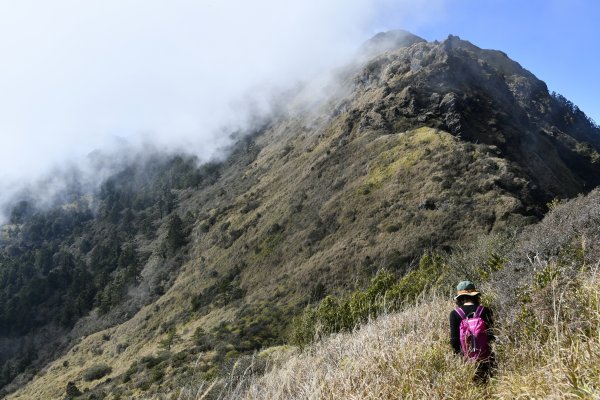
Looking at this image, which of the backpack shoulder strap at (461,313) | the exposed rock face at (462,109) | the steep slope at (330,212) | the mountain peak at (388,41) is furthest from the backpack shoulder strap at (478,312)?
the mountain peak at (388,41)

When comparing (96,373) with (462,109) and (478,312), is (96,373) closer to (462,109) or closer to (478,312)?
(478,312)

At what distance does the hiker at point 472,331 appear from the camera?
4887 millimetres

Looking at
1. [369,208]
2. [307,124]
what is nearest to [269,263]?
[369,208]

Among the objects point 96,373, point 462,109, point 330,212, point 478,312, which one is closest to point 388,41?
point 462,109

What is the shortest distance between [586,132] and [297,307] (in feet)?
376

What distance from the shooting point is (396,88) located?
71.7m

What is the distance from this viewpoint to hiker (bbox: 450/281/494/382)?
4887 mm

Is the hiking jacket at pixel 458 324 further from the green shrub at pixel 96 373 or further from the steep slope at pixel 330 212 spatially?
the green shrub at pixel 96 373

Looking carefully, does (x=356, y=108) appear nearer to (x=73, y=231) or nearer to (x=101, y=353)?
(x=101, y=353)

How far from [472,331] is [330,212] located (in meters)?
49.4

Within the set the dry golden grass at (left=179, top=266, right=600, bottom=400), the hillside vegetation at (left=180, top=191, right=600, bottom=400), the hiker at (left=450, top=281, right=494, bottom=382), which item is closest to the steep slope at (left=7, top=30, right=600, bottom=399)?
the hillside vegetation at (left=180, top=191, right=600, bottom=400)

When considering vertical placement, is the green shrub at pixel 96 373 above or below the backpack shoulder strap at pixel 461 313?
above

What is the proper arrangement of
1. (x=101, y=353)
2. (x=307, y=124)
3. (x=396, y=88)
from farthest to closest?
(x=307, y=124)
(x=396, y=88)
(x=101, y=353)

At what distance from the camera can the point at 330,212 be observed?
5453 centimetres
